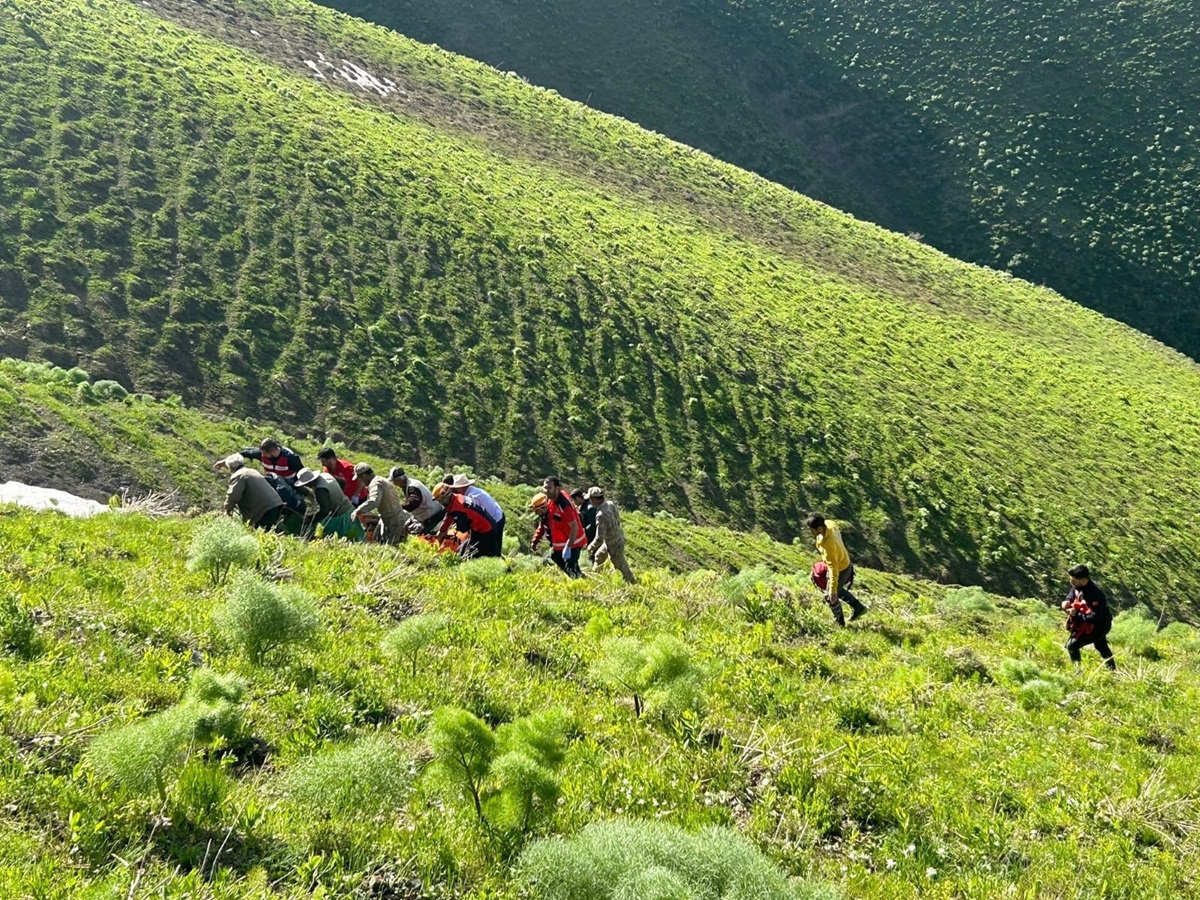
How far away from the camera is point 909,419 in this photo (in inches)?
1417

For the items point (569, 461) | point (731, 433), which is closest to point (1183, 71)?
point (731, 433)

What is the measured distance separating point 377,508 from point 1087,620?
10.9 meters

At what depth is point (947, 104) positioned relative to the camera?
3388 inches

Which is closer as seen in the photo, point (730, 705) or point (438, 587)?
point (730, 705)

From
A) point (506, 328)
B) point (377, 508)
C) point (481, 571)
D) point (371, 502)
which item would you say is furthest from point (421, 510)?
point (506, 328)

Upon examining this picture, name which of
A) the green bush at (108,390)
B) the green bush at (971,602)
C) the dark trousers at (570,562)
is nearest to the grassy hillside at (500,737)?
the dark trousers at (570,562)

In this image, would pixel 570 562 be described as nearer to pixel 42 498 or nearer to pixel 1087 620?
pixel 1087 620

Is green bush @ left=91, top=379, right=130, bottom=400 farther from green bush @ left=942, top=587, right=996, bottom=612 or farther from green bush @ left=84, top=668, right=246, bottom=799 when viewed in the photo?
green bush @ left=942, top=587, right=996, bottom=612

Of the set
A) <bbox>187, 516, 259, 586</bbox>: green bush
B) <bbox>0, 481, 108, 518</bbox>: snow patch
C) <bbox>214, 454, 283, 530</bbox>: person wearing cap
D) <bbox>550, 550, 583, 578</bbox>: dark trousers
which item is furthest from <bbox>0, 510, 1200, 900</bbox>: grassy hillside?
<bbox>0, 481, 108, 518</bbox>: snow patch

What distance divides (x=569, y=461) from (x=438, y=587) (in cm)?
1748

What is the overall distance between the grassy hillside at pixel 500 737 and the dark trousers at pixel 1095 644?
0.92 meters

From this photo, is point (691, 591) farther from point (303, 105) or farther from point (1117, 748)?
point (303, 105)

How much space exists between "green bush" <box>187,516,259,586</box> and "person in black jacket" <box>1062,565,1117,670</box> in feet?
36.7

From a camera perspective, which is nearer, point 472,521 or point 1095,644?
point 1095,644
